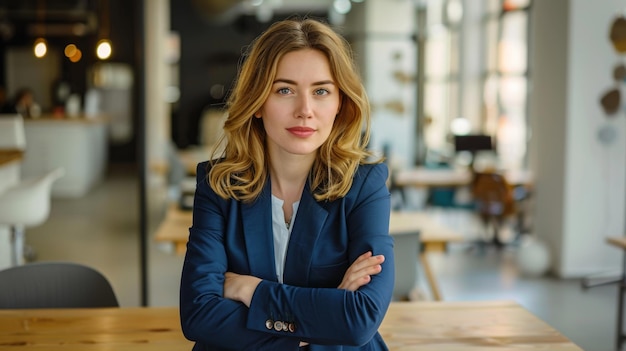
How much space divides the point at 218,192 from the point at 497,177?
6135 mm

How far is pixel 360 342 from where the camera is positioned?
1.74 m

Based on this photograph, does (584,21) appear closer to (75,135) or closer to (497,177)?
(497,177)

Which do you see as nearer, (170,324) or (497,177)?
(170,324)

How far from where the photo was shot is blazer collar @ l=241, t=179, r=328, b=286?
1.84 metres

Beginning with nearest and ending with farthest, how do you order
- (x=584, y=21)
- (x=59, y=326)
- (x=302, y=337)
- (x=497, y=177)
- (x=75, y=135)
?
(x=302, y=337) → (x=59, y=326) → (x=75, y=135) → (x=584, y=21) → (x=497, y=177)

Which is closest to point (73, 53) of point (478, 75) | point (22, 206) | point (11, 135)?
point (11, 135)

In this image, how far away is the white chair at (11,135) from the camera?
510 centimetres

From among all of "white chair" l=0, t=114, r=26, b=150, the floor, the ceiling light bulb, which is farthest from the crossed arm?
the ceiling light bulb

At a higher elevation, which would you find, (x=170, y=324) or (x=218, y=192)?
(x=218, y=192)

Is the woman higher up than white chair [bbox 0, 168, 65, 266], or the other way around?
the woman

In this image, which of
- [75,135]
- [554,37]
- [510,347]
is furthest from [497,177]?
[510,347]

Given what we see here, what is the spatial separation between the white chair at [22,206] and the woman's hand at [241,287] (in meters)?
3.48

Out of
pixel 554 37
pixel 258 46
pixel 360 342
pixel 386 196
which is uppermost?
pixel 554 37

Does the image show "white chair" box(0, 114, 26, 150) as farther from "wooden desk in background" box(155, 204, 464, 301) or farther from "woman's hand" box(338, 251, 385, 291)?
"woman's hand" box(338, 251, 385, 291)
